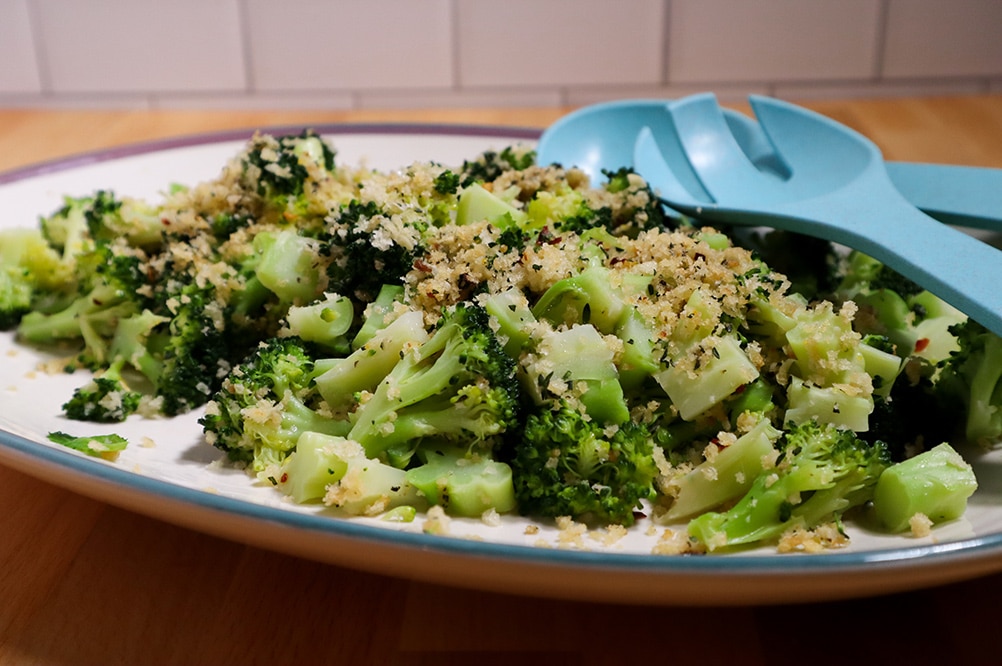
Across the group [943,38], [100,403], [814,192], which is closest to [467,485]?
[100,403]

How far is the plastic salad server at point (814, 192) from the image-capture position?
1.01 m

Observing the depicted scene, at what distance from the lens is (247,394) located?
104 centimetres

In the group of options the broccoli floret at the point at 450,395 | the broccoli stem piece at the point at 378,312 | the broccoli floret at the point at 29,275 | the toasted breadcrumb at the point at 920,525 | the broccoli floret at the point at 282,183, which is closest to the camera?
the toasted breadcrumb at the point at 920,525

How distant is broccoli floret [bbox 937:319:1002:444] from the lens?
984 mm

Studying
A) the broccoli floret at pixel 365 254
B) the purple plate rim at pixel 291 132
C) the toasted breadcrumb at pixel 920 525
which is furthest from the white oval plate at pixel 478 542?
the purple plate rim at pixel 291 132

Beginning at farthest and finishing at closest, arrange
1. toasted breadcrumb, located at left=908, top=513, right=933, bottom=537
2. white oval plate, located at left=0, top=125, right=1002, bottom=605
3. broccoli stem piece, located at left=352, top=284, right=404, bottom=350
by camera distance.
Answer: broccoli stem piece, located at left=352, top=284, right=404, bottom=350, toasted breadcrumb, located at left=908, top=513, right=933, bottom=537, white oval plate, located at left=0, top=125, right=1002, bottom=605

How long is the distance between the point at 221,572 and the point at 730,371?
0.53 meters

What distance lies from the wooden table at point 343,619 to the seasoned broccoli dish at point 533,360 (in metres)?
0.08

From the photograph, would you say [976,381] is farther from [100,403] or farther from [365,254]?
[100,403]

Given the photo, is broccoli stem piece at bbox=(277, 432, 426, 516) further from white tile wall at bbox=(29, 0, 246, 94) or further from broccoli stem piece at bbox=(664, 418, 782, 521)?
white tile wall at bbox=(29, 0, 246, 94)

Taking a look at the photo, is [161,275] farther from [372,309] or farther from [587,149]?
[587,149]

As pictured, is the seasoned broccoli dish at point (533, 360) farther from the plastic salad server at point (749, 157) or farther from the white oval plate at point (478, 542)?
the plastic salad server at point (749, 157)

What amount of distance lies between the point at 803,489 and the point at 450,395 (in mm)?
344

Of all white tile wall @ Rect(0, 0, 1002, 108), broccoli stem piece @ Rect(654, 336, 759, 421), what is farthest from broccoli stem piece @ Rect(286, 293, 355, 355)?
white tile wall @ Rect(0, 0, 1002, 108)
